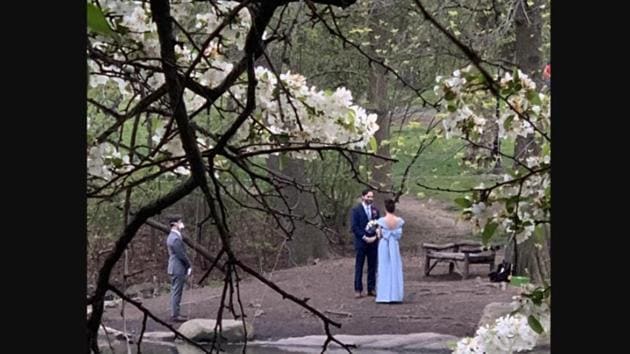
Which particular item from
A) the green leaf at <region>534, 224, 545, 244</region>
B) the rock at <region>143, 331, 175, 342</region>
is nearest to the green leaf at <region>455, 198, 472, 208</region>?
the green leaf at <region>534, 224, 545, 244</region>

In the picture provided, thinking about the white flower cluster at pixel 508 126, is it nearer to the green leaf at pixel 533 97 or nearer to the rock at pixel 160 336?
the green leaf at pixel 533 97

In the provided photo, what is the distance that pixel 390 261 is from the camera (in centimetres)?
1009

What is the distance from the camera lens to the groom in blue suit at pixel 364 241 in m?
9.99

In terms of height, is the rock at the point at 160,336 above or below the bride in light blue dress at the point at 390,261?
below

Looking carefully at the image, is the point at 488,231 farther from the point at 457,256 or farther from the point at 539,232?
the point at 457,256

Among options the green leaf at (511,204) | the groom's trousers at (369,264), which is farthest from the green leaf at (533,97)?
the groom's trousers at (369,264)

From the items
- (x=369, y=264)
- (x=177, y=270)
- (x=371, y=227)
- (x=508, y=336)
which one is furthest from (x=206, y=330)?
(x=508, y=336)

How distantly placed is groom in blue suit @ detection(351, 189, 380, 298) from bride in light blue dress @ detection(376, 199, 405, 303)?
0.53 ft

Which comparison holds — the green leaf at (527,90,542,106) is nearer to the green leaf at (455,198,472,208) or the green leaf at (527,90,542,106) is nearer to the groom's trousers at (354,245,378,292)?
the green leaf at (455,198,472,208)

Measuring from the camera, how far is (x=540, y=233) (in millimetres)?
1415

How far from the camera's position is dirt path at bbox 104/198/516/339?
9117 mm

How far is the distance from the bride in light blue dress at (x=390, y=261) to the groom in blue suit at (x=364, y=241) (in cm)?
16
